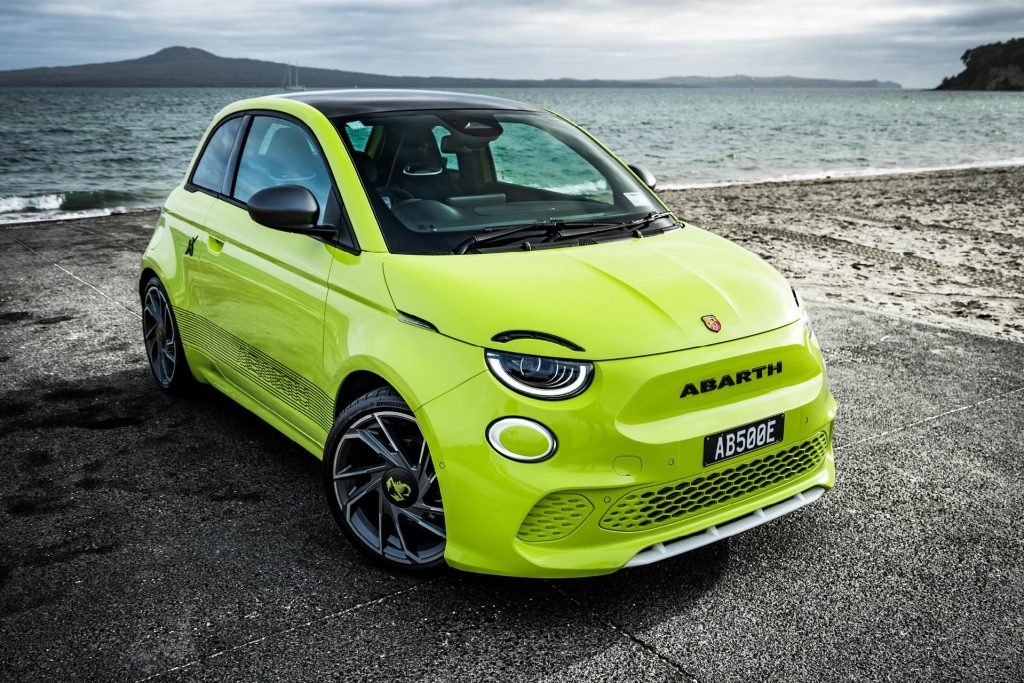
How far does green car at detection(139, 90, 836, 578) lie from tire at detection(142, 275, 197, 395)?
754 millimetres

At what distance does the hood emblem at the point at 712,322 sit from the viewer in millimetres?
2994

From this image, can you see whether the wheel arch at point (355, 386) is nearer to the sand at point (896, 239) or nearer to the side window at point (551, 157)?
the side window at point (551, 157)

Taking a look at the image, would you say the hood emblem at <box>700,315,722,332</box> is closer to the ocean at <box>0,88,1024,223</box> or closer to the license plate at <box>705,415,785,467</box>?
the license plate at <box>705,415,785,467</box>

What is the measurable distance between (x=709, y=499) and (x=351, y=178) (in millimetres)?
1866

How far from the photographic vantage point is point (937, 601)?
318 centimetres

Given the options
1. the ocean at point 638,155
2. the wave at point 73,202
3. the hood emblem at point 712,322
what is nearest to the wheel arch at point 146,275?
the hood emblem at point 712,322

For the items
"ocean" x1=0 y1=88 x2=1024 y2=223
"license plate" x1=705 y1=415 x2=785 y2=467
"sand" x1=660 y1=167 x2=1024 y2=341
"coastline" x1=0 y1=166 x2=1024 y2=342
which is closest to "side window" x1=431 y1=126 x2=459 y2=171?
"license plate" x1=705 y1=415 x2=785 y2=467

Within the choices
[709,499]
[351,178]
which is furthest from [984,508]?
[351,178]

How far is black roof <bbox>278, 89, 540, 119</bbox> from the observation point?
13.1 feet

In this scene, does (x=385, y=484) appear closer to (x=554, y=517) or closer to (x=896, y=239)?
(x=554, y=517)

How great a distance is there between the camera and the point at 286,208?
3459mm

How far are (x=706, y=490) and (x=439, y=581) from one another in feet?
3.41

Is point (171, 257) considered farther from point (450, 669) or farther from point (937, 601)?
point (937, 601)

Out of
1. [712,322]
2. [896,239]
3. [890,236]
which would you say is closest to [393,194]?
[712,322]
